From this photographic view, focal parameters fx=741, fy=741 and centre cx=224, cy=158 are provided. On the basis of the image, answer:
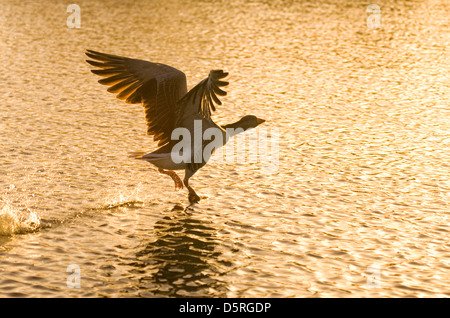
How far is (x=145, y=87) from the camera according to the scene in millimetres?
11453

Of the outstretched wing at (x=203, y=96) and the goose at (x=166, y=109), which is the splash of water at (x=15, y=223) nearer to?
the goose at (x=166, y=109)

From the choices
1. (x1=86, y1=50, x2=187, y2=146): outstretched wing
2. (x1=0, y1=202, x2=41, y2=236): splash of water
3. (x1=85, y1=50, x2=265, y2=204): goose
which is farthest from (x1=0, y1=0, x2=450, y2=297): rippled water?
(x1=86, y1=50, x2=187, y2=146): outstretched wing

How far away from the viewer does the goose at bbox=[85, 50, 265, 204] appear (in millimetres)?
11148

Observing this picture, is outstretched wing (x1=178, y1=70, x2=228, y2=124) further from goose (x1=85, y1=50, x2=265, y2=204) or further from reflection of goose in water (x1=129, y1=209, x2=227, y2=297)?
reflection of goose in water (x1=129, y1=209, x2=227, y2=297)

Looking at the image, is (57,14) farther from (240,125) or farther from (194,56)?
(240,125)

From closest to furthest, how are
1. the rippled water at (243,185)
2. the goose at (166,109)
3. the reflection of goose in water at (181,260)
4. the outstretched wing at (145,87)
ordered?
the reflection of goose in water at (181,260)
the rippled water at (243,185)
the goose at (166,109)
the outstretched wing at (145,87)

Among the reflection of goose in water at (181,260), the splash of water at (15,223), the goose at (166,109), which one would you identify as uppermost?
the goose at (166,109)

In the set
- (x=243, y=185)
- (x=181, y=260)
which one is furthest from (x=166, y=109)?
(x=181, y=260)

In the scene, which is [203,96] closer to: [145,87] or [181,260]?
[145,87]

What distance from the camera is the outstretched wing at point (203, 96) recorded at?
33.0ft

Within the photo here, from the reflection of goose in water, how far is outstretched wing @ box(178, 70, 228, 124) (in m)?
1.68

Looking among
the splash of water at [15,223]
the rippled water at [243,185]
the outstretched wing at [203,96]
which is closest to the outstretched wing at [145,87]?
the outstretched wing at [203,96]

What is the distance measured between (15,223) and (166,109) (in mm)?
2820

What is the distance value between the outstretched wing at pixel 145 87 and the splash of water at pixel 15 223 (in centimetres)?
226
